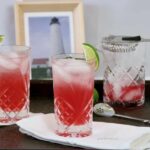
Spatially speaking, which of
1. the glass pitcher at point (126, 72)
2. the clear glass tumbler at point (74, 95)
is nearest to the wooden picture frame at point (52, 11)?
the glass pitcher at point (126, 72)

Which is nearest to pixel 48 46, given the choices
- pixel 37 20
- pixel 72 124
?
pixel 37 20

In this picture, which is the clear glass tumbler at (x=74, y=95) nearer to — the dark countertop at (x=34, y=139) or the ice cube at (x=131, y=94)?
the dark countertop at (x=34, y=139)

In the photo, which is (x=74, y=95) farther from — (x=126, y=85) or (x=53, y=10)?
(x=53, y=10)

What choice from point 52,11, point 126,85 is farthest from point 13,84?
point 52,11

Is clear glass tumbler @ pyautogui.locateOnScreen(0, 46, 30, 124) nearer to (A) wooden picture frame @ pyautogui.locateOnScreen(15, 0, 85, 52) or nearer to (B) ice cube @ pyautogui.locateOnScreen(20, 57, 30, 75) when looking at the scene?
(B) ice cube @ pyautogui.locateOnScreen(20, 57, 30, 75)

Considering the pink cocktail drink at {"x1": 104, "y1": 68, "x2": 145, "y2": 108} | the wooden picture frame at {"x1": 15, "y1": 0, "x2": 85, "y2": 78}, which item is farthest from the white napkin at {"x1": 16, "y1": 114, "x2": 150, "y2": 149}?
the wooden picture frame at {"x1": 15, "y1": 0, "x2": 85, "y2": 78}
